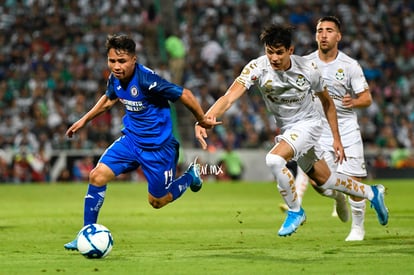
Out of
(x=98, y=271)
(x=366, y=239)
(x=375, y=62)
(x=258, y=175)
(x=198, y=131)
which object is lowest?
(x=258, y=175)

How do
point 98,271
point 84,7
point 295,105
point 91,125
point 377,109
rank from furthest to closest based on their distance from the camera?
point 84,7 < point 377,109 < point 91,125 < point 295,105 < point 98,271

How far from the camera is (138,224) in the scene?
13.9 m

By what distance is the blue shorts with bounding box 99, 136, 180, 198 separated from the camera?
9.95 m

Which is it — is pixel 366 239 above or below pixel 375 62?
above

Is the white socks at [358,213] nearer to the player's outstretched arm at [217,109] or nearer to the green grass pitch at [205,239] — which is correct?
the green grass pitch at [205,239]

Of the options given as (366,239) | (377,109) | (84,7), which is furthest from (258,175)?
(366,239)

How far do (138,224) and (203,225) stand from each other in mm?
994

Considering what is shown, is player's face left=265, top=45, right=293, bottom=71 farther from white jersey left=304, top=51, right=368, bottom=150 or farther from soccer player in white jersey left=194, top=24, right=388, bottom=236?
white jersey left=304, top=51, right=368, bottom=150

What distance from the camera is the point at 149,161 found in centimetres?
1019

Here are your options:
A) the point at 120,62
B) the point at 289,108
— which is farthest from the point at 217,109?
the point at 120,62

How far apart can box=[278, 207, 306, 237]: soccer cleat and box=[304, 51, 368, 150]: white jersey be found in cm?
214

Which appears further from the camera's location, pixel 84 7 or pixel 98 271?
pixel 84 7

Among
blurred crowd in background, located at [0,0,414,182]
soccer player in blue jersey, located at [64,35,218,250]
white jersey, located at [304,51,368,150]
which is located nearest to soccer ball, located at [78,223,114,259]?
soccer player in blue jersey, located at [64,35,218,250]

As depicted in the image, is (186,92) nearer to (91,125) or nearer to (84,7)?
(91,125)
